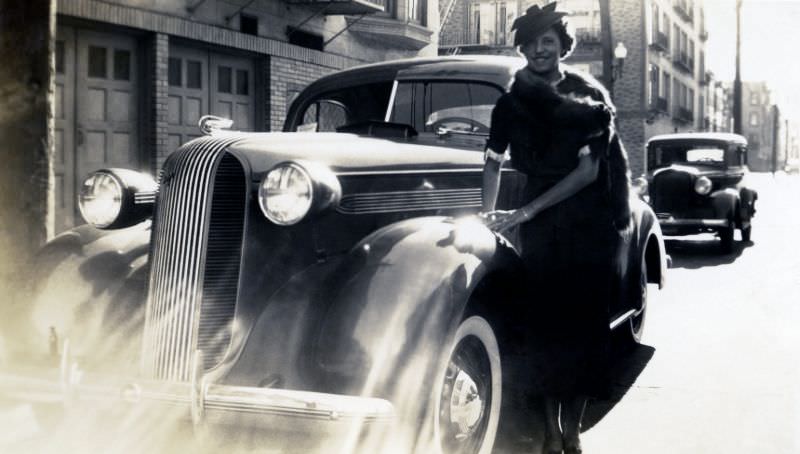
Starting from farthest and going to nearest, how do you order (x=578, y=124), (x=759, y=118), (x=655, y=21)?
1. (x=759, y=118)
2. (x=655, y=21)
3. (x=578, y=124)

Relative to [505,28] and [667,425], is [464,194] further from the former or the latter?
[505,28]

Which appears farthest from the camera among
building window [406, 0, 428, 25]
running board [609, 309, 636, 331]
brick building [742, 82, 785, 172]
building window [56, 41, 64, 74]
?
brick building [742, 82, 785, 172]

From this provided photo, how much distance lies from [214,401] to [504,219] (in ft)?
4.83

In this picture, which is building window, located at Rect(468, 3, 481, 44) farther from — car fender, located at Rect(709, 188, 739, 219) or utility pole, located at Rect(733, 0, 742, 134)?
car fender, located at Rect(709, 188, 739, 219)

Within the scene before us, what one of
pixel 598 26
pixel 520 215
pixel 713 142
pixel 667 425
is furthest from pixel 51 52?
pixel 598 26

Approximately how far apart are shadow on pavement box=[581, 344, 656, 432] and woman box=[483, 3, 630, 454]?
0.73 metres

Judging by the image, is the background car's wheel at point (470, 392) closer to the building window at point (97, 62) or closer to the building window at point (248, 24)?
the building window at point (97, 62)

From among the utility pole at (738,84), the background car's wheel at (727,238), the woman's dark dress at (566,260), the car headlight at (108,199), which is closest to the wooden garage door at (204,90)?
the background car's wheel at (727,238)

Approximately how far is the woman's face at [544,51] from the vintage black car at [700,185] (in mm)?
9476

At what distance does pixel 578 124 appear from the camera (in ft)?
11.8

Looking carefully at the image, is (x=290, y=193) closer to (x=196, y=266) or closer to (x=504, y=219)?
(x=196, y=266)

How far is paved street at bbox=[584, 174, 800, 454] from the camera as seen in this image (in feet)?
13.6

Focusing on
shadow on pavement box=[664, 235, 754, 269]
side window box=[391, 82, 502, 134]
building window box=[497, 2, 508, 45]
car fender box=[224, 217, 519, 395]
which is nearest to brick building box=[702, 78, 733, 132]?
building window box=[497, 2, 508, 45]

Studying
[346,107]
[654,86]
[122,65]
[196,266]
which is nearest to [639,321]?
[346,107]
